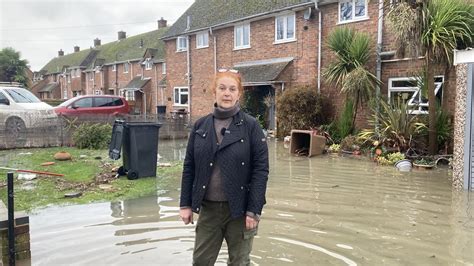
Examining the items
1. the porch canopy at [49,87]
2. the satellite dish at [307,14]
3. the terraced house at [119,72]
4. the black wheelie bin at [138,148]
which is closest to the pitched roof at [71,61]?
the terraced house at [119,72]

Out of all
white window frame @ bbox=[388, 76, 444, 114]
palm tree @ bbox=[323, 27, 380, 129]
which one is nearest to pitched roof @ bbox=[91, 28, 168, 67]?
palm tree @ bbox=[323, 27, 380, 129]

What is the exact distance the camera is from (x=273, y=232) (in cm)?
513

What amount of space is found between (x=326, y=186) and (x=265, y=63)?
36.2ft

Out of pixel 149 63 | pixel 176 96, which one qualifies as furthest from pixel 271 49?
pixel 149 63

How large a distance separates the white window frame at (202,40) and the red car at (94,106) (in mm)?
5337

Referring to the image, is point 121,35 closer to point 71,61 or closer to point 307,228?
point 71,61

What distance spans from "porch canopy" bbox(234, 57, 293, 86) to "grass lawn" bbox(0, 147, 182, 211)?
7055 millimetres

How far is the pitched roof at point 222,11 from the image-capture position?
17.4 metres

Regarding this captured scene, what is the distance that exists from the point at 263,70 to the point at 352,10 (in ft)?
15.0

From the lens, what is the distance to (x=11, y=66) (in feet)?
149

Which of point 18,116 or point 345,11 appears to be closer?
point 18,116

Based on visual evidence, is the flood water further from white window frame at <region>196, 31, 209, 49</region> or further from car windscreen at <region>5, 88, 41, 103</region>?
white window frame at <region>196, 31, 209, 49</region>

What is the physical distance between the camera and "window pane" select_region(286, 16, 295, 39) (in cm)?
1662

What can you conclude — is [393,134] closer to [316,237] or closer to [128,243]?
[316,237]
